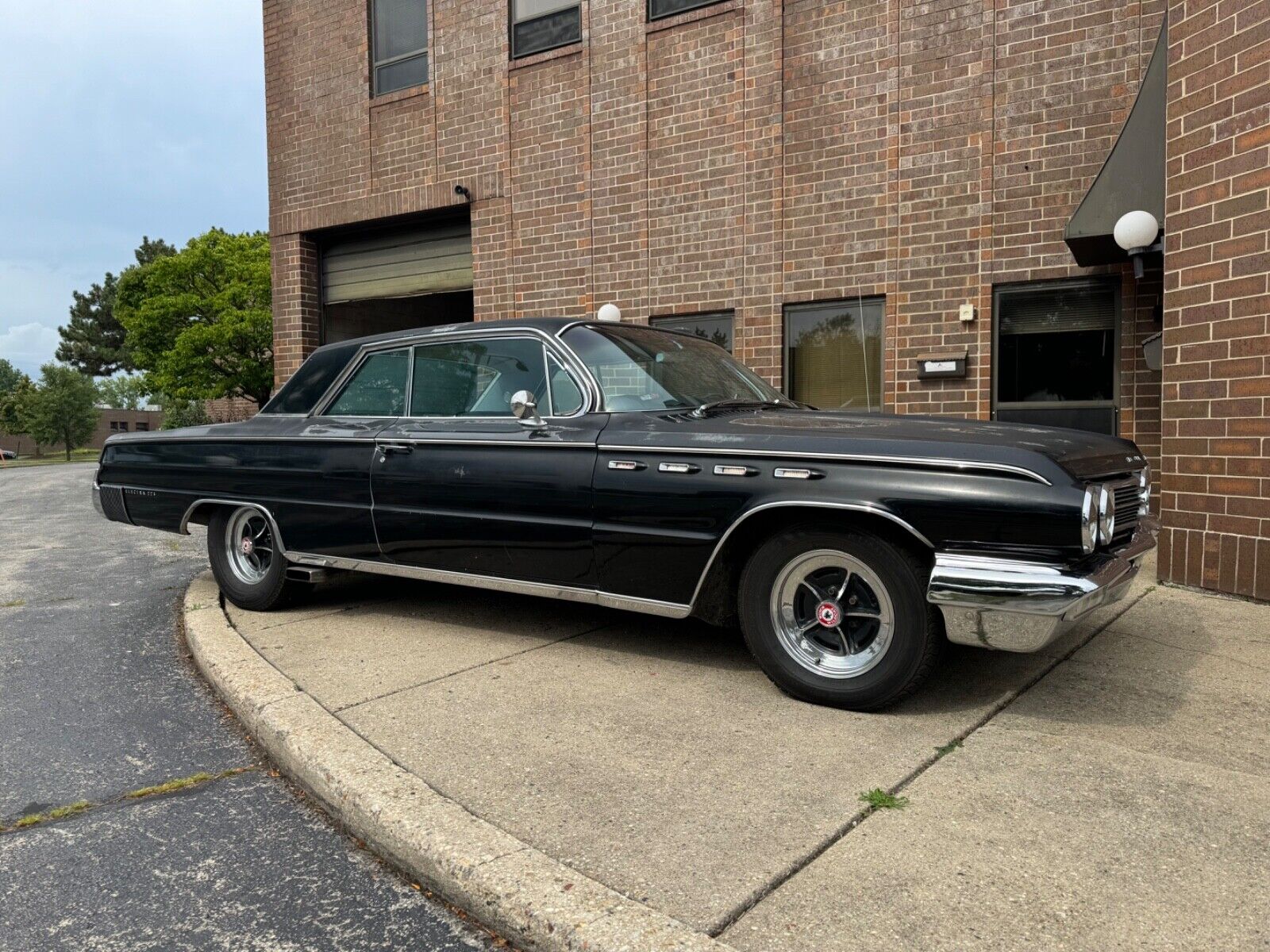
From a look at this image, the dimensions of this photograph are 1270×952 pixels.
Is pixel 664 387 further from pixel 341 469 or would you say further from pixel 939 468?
pixel 341 469

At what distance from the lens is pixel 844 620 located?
3.26m

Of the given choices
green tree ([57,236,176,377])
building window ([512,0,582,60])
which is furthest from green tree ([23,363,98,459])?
building window ([512,0,582,60])

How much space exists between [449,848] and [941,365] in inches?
281

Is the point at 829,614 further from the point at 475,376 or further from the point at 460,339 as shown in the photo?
the point at 460,339

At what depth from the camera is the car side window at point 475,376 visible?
4207mm

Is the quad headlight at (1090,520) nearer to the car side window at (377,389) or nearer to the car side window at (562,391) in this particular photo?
the car side window at (562,391)

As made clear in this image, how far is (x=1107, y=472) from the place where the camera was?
329cm

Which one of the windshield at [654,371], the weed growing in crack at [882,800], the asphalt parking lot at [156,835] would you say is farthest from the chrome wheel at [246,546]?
the weed growing in crack at [882,800]

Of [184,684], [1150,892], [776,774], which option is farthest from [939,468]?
[184,684]

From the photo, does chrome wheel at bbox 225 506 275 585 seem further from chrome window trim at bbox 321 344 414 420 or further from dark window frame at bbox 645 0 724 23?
dark window frame at bbox 645 0 724 23

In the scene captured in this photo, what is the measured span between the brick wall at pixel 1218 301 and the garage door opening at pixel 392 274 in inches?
329

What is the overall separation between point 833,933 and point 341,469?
3.48 m

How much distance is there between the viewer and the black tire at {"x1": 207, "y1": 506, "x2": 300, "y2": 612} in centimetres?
493

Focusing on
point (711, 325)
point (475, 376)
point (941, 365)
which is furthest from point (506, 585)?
point (711, 325)
